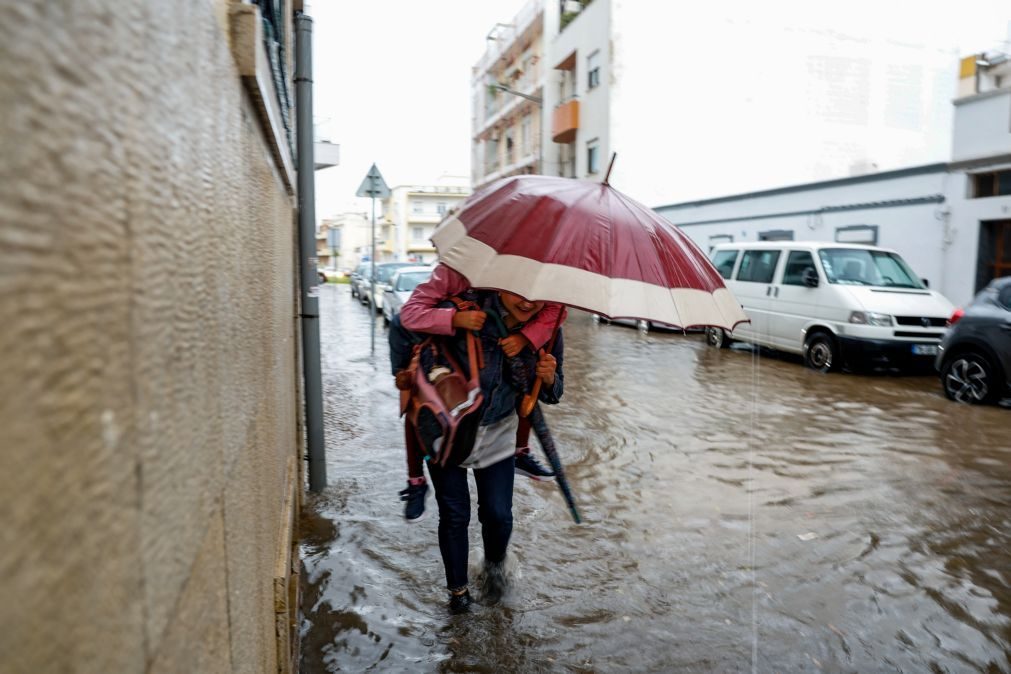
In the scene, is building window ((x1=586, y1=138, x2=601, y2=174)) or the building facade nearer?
building window ((x1=586, y1=138, x2=601, y2=174))

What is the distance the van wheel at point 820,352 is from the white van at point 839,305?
14 mm

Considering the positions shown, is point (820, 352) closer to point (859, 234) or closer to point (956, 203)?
point (956, 203)

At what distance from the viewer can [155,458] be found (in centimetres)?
84

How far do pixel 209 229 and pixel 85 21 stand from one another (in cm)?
58

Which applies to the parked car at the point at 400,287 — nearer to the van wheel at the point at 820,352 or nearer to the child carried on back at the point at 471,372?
the van wheel at the point at 820,352

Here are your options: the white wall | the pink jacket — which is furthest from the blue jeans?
the white wall

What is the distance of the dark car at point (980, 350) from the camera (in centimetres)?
816

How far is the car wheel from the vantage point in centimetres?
837

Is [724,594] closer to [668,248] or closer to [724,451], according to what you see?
[668,248]

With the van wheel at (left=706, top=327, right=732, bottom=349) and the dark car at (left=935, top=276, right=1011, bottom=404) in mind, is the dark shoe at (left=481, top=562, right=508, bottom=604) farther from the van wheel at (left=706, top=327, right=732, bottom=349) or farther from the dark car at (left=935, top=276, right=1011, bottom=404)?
the van wheel at (left=706, top=327, right=732, bottom=349)

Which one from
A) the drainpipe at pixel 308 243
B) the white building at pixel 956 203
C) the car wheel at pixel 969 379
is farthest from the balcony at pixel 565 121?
the drainpipe at pixel 308 243

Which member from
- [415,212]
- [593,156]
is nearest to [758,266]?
[593,156]

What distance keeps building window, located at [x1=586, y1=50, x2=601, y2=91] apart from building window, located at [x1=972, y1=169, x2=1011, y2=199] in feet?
50.7

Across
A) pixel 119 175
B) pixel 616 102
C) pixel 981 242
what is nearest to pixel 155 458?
pixel 119 175
